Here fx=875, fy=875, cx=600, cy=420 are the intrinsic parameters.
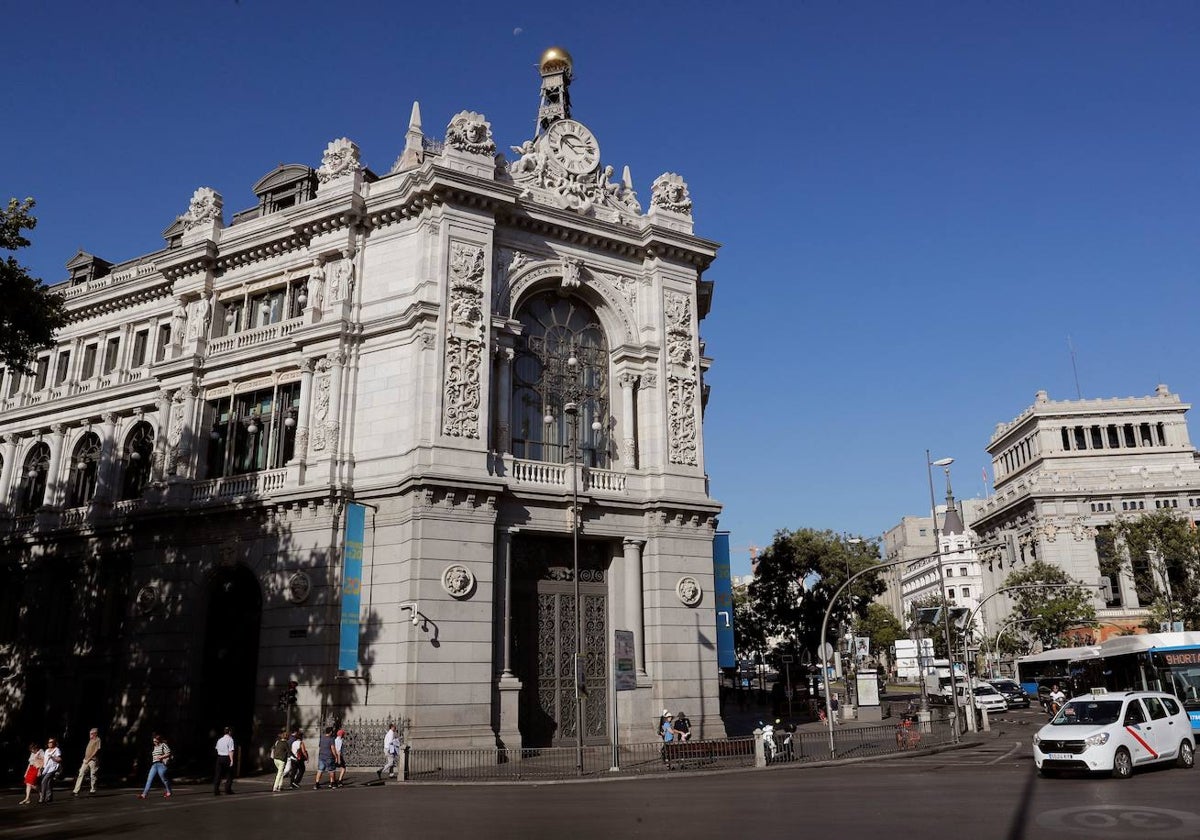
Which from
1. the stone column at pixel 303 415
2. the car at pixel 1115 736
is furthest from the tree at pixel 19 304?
the car at pixel 1115 736

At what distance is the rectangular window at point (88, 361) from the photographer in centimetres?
4156

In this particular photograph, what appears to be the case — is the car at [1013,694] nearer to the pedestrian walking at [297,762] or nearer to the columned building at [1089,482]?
the columned building at [1089,482]

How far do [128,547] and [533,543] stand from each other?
17.7 metres

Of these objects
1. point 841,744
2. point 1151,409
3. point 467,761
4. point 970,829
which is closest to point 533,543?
point 467,761

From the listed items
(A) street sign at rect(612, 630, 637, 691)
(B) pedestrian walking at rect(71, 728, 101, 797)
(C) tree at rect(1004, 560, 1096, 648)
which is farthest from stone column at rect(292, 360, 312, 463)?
(C) tree at rect(1004, 560, 1096, 648)

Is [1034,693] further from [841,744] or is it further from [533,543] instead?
[533,543]

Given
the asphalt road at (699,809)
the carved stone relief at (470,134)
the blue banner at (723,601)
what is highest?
the carved stone relief at (470,134)

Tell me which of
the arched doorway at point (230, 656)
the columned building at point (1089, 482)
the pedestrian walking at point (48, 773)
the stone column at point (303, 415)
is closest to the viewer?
the pedestrian walking at point (48, 773)

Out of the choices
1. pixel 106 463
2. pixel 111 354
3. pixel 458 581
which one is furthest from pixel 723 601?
pixel 111 354

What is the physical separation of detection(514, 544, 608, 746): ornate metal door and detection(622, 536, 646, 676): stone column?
3.08 feet

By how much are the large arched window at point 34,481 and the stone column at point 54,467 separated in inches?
25.4

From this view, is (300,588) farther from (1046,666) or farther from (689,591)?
(1046,666)

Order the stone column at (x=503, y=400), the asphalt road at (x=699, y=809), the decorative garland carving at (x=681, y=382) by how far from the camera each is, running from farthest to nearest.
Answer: the decorative garland carving at (x=681, y=382)
the stone column at (x=503, y=400)
the asphalt road at (x=699, y=809)

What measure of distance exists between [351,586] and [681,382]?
47.8 ft
